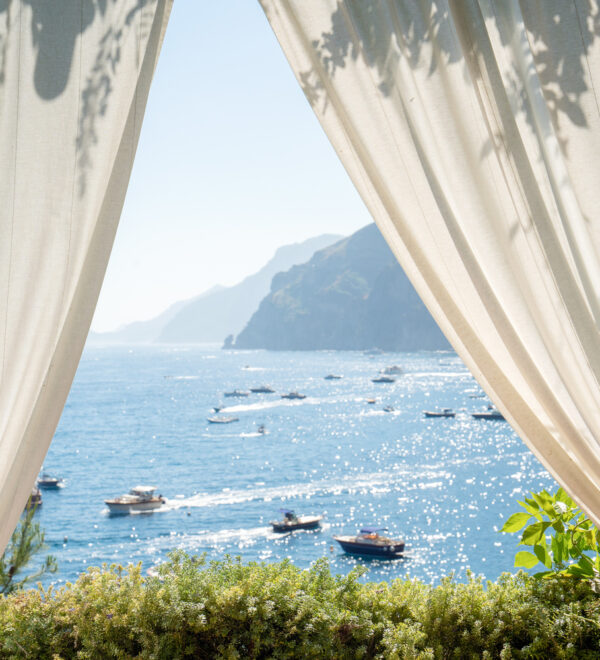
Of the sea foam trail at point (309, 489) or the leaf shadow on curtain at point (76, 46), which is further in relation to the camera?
the sea foam trail at point (309, 489)

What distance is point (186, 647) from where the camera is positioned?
146 centimetres

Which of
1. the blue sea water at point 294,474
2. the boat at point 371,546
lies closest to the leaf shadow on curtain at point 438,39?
the blue sea water at point 294,474

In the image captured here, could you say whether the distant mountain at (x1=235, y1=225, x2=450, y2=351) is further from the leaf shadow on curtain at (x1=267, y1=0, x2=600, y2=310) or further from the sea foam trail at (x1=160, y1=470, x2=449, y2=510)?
the leaf shadow on curtain at (x1=267, y1=0, x2=600, y2=310)

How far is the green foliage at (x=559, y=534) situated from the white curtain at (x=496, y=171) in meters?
0.28

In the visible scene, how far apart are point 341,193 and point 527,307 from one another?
179ft

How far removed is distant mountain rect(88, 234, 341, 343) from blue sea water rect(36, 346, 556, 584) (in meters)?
49.4

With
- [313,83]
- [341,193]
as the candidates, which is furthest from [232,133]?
[313,83]

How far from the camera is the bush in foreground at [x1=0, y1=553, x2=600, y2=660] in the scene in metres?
1.43

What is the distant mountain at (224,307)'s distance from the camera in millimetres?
104062

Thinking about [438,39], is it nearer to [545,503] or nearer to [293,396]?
[545,503]

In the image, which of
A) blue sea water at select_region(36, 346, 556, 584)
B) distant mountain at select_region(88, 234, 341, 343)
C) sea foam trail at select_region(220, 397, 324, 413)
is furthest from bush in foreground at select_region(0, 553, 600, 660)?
distant mountain at select_region(88, 234, 341, 343)

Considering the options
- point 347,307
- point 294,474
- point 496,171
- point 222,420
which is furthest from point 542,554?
point 347,307

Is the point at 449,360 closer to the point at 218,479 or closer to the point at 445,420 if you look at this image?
the point at 445,420

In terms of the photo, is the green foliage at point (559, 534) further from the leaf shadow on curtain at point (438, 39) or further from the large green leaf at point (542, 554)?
the leaf shadow on curtain at point (438, 39)
